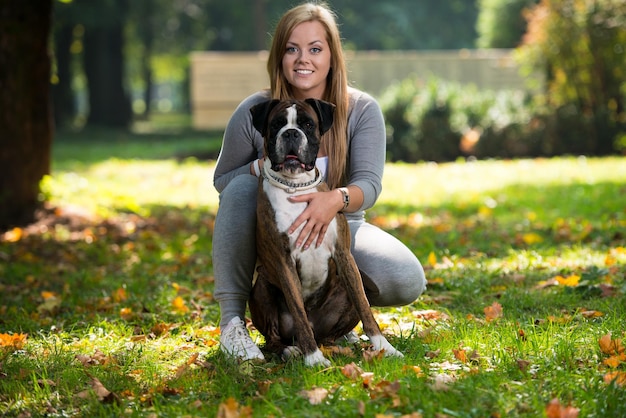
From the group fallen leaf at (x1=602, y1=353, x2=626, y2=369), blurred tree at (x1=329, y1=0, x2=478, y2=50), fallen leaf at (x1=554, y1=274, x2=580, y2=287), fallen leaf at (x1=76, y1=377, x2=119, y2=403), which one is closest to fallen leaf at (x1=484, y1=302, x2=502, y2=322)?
fallen leaf at (x1=554, y1=274, x2=580, y2=287)

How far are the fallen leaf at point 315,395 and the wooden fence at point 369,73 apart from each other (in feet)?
66.4

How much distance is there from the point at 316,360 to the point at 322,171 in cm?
108

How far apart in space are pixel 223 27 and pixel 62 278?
3724 centimetres

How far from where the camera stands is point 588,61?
16156 millimetres

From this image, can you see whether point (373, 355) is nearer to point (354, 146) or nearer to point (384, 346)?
point (384, 346)

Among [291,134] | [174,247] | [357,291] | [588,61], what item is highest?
[291,134]

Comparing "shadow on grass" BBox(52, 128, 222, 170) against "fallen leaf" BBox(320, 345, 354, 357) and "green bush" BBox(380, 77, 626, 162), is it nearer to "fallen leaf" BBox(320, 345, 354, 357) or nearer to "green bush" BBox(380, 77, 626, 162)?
"green bush" BBox(380, 77, 626, 162)

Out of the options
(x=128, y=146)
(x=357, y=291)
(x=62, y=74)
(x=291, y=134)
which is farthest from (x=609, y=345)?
(x=62, y=74)

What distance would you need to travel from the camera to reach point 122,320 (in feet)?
16.9

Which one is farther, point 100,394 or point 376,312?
point 376,312

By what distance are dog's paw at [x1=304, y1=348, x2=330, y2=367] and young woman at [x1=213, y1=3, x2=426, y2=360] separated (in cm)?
42

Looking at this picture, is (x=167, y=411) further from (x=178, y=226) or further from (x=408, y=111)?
(x=408, y=111)

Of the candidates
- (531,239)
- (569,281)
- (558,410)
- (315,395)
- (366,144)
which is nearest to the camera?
(558,410)

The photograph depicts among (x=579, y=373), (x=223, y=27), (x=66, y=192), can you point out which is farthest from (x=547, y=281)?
(x=223, y=27)
